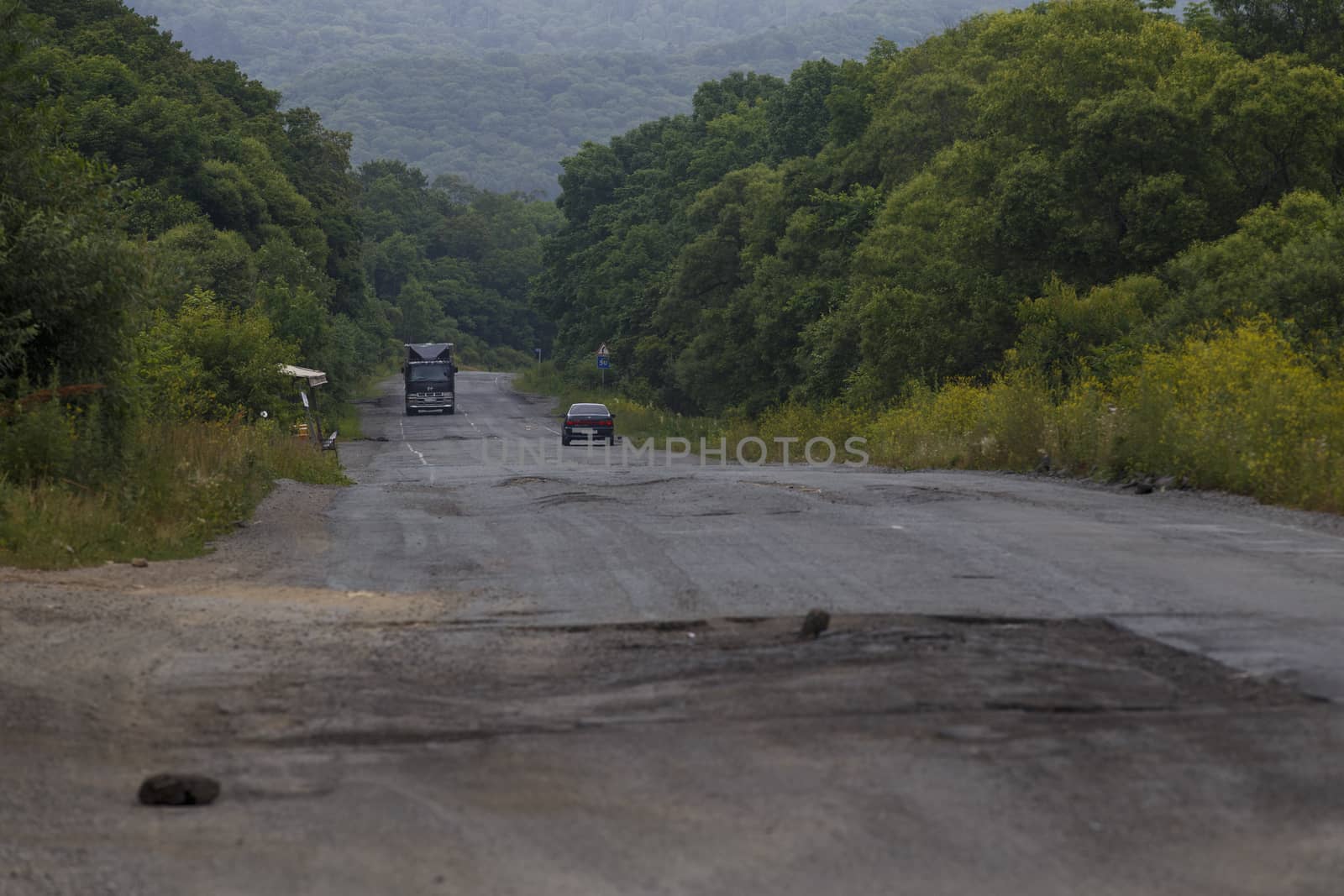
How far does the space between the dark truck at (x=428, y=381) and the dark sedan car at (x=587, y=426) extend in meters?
24.4

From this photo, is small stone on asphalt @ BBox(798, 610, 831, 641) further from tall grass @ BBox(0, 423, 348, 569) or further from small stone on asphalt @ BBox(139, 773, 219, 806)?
tall grass @ BBox(0, 423, 348, 569)

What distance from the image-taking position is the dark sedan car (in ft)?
190

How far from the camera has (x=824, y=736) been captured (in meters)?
6.79

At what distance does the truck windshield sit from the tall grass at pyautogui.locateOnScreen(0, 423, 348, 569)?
186ft

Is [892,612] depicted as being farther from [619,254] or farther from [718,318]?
[619,254]

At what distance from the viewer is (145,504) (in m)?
16.7

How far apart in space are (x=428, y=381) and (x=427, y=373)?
0.50 meters

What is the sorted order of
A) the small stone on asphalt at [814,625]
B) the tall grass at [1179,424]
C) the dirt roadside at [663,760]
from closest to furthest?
1. the dirt roadside at [663,760]
2. the small stone on asphalt at [814,625]
3. the tall grass at [1179,424]

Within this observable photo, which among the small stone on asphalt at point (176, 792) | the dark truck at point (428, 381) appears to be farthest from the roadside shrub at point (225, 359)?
the dark truck at point (428, 381)

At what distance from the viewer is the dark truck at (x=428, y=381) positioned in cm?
8156

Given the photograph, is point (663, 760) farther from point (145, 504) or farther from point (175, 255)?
point (175, 255)

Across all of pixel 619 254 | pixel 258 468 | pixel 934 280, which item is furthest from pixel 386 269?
pixel 258 468

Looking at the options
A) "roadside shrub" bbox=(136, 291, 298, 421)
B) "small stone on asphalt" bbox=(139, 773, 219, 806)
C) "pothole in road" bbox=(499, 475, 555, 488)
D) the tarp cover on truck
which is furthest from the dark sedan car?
"small stone on asphalt" bbox=(139, 773, 219, 806)

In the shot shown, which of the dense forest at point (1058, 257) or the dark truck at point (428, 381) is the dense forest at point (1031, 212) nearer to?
the dense forest at point (1058, 257)
